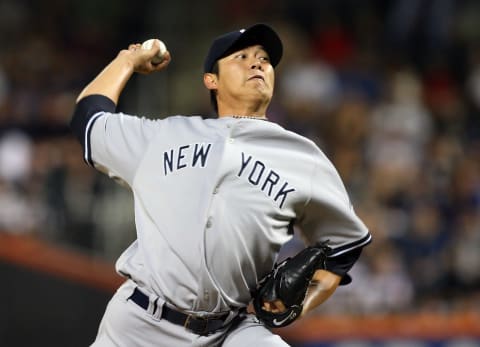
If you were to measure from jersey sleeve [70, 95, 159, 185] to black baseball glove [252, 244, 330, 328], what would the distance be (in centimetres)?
60

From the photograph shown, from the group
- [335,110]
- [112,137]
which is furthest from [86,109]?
[335,110]

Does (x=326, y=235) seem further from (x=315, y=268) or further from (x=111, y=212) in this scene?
(x=111, y=212)

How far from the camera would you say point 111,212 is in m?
7.66

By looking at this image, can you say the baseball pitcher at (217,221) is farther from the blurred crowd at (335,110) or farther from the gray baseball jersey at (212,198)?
the blurred crowd at (335,110)

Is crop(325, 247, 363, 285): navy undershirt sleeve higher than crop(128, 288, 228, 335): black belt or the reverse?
higher

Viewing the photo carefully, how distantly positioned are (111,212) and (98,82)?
412 centimetres

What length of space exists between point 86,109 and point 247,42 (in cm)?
63

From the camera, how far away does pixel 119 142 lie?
342 cm

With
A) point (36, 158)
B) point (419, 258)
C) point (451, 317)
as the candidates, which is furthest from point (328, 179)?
point (36, 158)

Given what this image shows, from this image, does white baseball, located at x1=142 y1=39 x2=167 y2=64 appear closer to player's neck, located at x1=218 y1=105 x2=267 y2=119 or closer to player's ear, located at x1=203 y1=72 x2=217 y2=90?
player's ear, located at x1=203 y1=72 x2=217 y2=90

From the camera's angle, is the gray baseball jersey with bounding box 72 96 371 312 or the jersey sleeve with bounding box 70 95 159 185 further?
the jersey sleeve with bounding box 70 95 159 185

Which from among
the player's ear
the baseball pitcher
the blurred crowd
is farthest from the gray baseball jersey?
the blurred crowd

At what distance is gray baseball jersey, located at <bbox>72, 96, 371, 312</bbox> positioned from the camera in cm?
328

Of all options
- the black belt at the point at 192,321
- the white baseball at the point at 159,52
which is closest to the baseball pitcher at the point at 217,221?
the black belt at the point at 192,321
